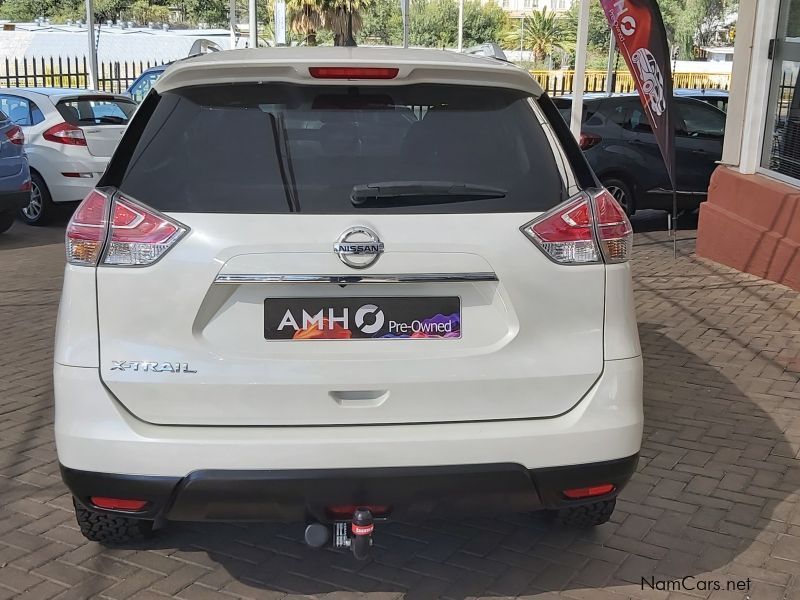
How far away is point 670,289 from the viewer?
848cm

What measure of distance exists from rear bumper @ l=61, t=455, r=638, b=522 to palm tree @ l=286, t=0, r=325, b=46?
111 feet

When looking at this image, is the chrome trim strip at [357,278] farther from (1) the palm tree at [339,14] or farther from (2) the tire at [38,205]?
(1) the palm tree at [339,14]

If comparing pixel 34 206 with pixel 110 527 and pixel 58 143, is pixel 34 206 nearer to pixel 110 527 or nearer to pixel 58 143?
pixel 58 143

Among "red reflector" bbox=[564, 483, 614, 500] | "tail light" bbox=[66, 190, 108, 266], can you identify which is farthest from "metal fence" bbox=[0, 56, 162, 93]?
"red reflector" bbox=[564, 483, 614, 500]

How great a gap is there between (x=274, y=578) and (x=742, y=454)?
95.6 inches

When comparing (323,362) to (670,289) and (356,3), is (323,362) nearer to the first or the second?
(670,289)

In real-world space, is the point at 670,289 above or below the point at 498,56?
below

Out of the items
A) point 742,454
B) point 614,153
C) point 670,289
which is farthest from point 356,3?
point 742,454

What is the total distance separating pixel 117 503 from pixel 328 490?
65 cm

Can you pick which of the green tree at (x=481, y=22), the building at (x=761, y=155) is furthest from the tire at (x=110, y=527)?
the green tree at (x=481, y=22)

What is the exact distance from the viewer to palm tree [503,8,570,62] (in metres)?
80.9

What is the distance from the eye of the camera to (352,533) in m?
2.96

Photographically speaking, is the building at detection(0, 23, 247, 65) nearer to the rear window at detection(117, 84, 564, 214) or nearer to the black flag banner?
the black flag banner

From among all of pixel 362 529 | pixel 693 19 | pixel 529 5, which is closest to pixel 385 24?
pixel 693 19
